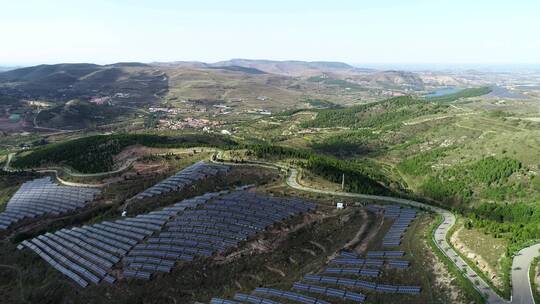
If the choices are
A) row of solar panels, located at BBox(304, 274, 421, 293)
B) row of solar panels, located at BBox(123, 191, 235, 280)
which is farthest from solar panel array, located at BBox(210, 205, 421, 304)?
row of solar panels, located at BBox(123, 191, 235, 280)

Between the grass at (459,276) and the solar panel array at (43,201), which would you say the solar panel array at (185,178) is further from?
the grass at (459,276)

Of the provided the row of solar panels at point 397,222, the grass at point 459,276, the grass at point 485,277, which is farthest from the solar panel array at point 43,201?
the grass at point 485,277

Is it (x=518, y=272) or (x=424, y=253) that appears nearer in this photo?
(x=518, y=272)

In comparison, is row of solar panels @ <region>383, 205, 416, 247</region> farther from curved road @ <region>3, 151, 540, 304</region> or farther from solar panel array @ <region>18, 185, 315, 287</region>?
solar panel array @ <region>18, 185, 315, 287</region>

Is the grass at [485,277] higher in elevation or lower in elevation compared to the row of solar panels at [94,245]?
higher

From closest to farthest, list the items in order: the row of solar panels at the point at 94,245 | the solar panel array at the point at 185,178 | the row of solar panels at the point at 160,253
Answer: the row of solar panels at the point at 160,253, the row of solar panels at the point at 94,245, the solar panel array at the point at 185,178

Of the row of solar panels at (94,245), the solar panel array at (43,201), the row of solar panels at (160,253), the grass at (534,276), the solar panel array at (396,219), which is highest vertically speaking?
the grass at (534,276)

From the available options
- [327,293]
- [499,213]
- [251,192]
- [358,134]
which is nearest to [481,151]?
[499,213]

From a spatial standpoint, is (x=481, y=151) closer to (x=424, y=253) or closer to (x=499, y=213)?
(x=499, y=213)

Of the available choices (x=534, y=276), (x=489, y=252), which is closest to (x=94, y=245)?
(x=489, y=252)
